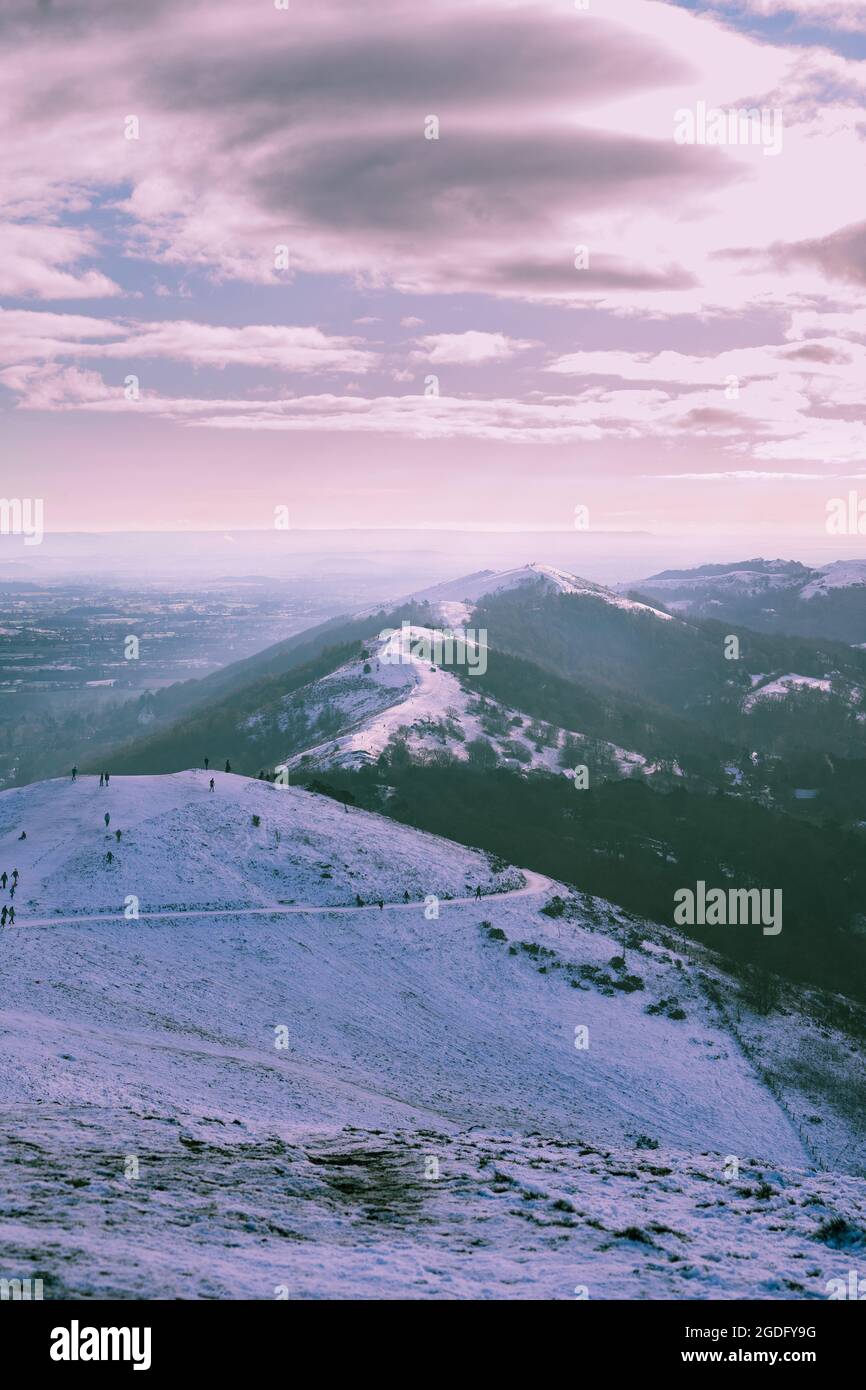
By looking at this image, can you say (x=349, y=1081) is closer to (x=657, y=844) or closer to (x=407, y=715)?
(x=657, y=844)

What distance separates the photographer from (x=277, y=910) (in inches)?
2141

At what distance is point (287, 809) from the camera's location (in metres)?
70.6

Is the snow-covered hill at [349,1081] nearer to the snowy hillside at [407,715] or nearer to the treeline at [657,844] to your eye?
the treeline at [657,844]

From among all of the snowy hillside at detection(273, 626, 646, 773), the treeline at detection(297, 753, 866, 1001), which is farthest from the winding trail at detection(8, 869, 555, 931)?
the snowy hillside at detection(273, 626, 646, 773)

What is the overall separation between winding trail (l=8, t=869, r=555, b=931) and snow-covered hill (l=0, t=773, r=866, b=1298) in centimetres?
29

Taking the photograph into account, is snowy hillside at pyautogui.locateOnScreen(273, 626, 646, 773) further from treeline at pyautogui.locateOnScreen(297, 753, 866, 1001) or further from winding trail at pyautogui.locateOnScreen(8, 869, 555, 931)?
winding trail at pyautogui.locateOnScreen(8, 869, 555, 931)

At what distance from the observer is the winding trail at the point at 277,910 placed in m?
47.6

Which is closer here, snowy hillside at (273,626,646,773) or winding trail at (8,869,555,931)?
winding trail at (8,869,555,931)

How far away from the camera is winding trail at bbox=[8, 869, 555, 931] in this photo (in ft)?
156

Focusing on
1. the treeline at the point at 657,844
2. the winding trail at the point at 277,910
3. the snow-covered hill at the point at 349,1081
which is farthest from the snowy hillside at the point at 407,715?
the snow-covered hill at the point at 349,1081

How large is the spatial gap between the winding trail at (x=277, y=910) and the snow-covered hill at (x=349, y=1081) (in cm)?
29

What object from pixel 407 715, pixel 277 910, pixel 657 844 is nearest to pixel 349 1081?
pixel 277 910
